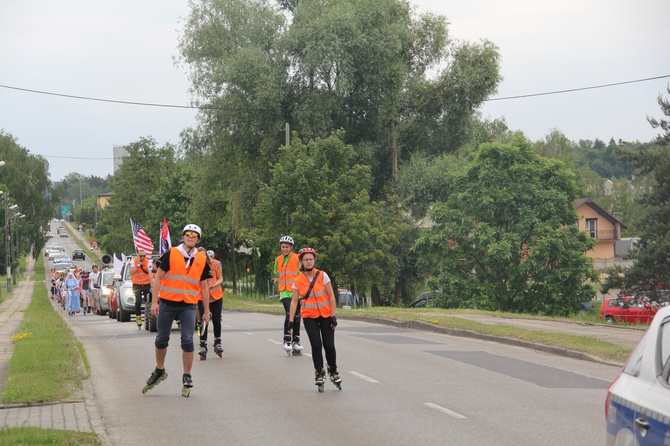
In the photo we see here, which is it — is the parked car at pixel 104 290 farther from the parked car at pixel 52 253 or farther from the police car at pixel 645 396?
the parked car at pixel 52 253

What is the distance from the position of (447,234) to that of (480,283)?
2.82 metres

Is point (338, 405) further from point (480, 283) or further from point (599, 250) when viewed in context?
point (599, 250)

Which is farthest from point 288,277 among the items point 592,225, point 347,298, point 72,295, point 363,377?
point 592,225

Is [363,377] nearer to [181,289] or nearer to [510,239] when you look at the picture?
[181,289]

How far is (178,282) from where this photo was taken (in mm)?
11648

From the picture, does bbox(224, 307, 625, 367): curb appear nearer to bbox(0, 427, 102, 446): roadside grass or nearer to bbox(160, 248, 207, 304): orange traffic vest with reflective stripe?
bbox(160, 248, 207, 304): orange traffic vest with reflective stripe

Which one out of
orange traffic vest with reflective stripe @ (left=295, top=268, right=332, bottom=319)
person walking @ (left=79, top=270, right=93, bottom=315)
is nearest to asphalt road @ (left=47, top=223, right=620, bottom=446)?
orange traffic vest with reflective stripe @ (left=295, top=268, right=332, bottom=319)

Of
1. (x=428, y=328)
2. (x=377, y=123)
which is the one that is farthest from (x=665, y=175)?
(x=428, y=328)

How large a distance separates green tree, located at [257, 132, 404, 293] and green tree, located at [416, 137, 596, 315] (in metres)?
3.80

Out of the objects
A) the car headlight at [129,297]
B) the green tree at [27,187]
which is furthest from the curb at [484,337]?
the green tree at [27,187]

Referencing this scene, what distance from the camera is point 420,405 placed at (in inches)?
436

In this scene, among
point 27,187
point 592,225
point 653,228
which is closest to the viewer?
point 653,228

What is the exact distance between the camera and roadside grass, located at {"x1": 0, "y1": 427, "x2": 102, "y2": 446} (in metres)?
8.49

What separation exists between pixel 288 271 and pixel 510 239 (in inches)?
1247
